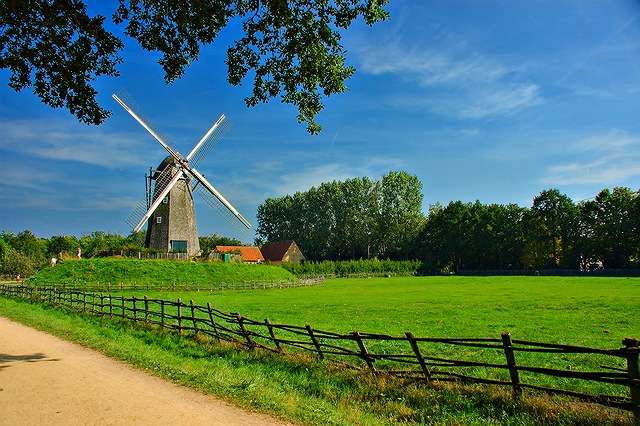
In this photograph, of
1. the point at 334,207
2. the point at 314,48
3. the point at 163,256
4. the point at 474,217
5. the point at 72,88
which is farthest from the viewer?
the point at 334,207

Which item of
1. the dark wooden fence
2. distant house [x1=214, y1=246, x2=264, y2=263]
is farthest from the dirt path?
distant house [x1=214, y1=246, x2=264, y2=263]

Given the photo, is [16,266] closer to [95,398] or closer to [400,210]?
[400,210]

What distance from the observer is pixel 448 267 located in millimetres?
100812

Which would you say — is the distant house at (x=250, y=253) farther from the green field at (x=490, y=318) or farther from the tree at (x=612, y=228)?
the green field at (x=490, y=318)

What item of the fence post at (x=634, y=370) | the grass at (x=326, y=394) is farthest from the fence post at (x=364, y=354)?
the fence post at (x=634, y=370)

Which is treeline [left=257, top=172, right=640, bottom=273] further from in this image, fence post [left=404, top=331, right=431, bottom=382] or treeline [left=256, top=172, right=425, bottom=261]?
fence post [left=404, top=331, right=431, bottom=382]

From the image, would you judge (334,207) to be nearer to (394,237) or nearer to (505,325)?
(394,237)

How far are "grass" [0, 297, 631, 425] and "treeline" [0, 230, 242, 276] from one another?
149ft

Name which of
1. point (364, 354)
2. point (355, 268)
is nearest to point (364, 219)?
point (355, 268)

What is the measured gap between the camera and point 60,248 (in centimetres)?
12475

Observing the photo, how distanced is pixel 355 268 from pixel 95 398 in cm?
8487

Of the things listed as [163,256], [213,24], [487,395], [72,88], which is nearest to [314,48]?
[213,24]

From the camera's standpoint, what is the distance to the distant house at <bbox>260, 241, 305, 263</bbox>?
327 feet

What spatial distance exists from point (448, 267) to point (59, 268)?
245ft
